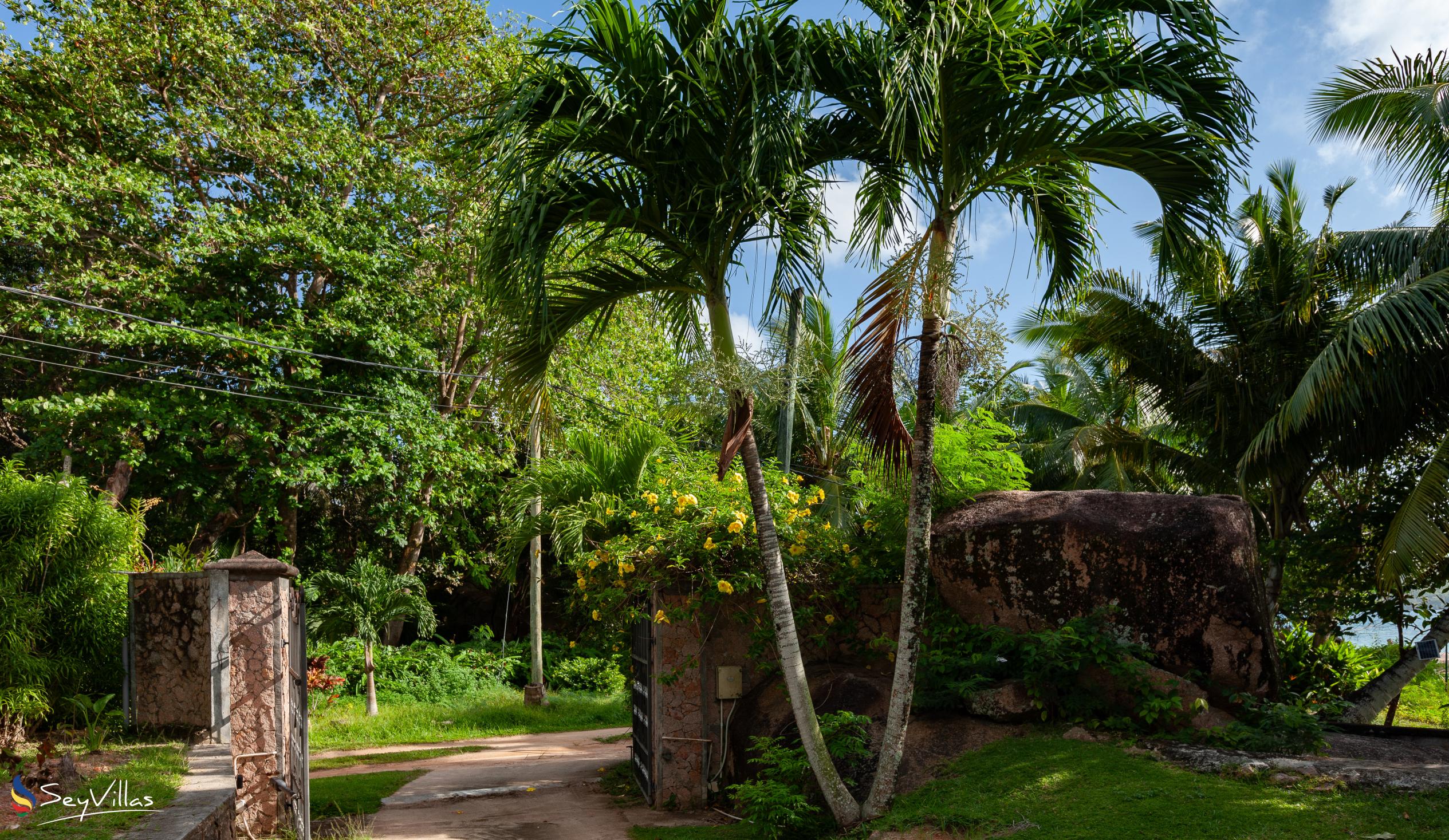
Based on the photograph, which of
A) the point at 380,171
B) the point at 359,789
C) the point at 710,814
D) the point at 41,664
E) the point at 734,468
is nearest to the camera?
the point at 41,664

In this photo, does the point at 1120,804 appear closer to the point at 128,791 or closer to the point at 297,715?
the point at 128,791

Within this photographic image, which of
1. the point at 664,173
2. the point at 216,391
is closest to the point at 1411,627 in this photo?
the point at 664,173

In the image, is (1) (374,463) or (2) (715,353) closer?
(2) (715,353)

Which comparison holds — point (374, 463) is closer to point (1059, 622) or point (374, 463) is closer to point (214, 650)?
point (214, 650)

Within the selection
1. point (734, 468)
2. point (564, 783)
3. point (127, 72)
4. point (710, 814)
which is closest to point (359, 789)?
point (564, 783)

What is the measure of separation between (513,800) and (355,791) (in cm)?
163

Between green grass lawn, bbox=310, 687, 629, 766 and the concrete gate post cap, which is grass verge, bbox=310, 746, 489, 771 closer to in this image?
green grass lawn, bbox=310, 687, 629, 766

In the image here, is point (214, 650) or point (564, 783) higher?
point (214, 650)

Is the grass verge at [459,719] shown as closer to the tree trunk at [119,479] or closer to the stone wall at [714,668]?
the tree trunk at [119,479]

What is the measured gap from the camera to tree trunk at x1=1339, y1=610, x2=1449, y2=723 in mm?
7922

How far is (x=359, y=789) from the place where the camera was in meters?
9.53

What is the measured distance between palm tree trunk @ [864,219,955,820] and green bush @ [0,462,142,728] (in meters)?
6.50

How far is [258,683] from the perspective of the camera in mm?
7242

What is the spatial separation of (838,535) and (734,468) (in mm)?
1941
